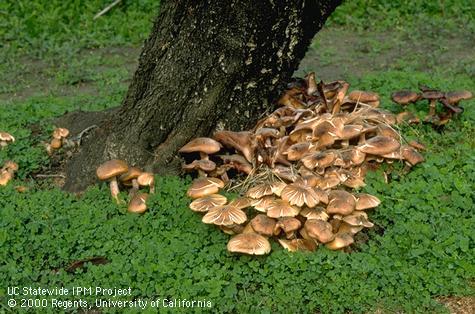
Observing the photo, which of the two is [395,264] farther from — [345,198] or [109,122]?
[109,122]

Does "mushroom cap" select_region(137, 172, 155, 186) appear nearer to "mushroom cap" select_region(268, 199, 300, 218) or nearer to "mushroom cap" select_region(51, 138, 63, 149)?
"mushroom cap" select_region(268, 199, 300, 218)

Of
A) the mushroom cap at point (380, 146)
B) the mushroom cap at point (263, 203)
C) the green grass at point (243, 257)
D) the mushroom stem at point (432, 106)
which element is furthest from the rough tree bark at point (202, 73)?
the mushroom stem at point (432, 106)

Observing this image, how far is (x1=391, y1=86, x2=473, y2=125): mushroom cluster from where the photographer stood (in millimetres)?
6785

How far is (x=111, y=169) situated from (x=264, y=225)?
136 centimetres

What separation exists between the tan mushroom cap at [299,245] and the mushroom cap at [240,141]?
90 cm

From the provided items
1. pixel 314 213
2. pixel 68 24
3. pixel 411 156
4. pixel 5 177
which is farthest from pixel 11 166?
pixel 68 24

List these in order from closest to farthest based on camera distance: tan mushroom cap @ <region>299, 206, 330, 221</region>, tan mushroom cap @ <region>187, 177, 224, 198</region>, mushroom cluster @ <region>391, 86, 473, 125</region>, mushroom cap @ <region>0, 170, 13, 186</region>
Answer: tan mushroom cap @ <region>299, 206, 330, 221</region>
tan mushroom cap @ <region>187, 177, 224, 198</region>
mushroom cap @ <region>0, 170, 13, 186</region>
mushroom cluster @ <region>391, 86, 473, 125</region>

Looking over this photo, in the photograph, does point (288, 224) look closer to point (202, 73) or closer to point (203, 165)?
point (203, 165)

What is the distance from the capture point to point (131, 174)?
5738 millimetres

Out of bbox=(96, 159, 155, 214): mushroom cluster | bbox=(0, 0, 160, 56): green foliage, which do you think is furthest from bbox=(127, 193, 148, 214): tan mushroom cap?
bbox=(0, 0, 160, 56): green foliage

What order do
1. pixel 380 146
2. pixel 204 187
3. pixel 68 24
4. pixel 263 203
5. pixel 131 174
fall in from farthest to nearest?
pixel 68 24, pixel 131 174, pixel 380 146, pixel 204 187, pixel 263 203

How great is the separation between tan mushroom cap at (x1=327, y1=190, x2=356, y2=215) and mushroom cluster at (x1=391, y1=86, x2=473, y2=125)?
183 centimetres

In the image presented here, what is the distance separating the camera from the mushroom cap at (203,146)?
5.70m

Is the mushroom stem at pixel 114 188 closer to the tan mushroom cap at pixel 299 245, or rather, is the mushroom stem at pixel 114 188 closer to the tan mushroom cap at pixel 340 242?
the tan mushroom cap at pixel 299 245
